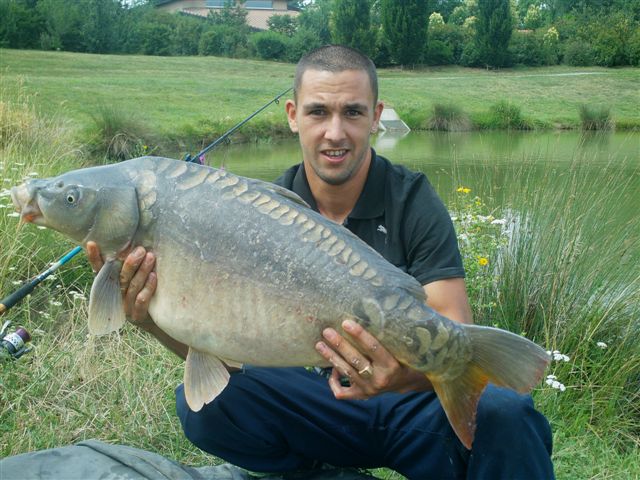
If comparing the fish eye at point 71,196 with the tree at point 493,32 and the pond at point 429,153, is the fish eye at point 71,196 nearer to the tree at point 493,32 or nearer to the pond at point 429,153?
the pond at point 429,153

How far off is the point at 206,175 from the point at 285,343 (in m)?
0.40

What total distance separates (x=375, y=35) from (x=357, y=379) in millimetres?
33552

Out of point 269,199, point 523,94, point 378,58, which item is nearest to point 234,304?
point 269,199

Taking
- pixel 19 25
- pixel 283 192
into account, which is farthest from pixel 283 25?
pixel 283 192

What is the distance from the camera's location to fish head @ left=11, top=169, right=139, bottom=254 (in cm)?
165

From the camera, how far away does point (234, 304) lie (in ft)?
5.32

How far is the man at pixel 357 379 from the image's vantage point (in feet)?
5.91

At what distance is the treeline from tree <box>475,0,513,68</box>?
0.04 m

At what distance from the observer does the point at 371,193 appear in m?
2.25

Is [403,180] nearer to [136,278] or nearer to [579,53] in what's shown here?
[136,278]

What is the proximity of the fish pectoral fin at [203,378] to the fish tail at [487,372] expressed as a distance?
48 cm

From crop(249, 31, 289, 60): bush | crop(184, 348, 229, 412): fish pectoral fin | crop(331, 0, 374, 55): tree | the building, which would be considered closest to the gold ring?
crop(184, 348, 229, 412): fish pectoral fin

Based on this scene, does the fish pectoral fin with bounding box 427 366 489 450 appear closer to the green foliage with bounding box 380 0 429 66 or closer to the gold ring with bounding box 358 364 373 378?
the gold ring with bounding box 358 364 373 378

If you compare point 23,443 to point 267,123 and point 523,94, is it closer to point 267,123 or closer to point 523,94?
point 267,123
